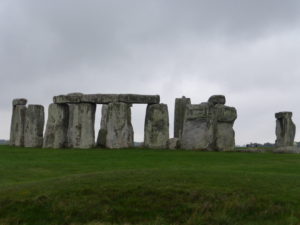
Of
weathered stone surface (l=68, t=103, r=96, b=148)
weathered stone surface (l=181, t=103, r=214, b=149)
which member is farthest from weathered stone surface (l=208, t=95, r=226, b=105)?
weathered stone surface (l=68, t=103, r=96, b=148)

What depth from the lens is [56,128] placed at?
27.8 meters

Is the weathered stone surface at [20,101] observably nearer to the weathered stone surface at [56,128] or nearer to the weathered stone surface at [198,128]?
the weathered stone surface at [56,128]

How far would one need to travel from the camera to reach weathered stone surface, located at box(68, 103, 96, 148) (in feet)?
88.2

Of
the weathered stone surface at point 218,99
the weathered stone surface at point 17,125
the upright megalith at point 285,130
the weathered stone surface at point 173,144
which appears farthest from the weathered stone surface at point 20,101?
the upright megalith at point 285,130

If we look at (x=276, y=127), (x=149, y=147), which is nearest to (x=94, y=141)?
(x=149, y=147)

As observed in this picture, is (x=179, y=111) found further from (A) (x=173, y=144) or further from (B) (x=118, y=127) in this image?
(B) (x=118, y=127)

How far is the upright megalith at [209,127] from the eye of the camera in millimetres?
25625

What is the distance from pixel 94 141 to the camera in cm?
2717

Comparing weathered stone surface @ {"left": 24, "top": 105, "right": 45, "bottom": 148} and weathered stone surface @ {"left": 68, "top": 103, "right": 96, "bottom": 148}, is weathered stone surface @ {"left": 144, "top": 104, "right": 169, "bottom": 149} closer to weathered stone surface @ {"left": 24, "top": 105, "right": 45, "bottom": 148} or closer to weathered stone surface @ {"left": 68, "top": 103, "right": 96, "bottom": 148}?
weathered stone surface @ {"left": 68, "top": 103, "right": 96, "bottom": 148}

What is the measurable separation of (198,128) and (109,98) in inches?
214

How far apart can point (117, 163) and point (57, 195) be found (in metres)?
7.28

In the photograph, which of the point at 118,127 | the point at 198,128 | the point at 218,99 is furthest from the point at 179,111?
the point at 118,127

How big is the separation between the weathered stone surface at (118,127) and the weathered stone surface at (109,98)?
743 millimetres

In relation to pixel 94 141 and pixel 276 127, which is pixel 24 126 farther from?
pixel 276 127
